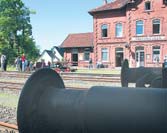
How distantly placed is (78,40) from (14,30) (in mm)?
9570

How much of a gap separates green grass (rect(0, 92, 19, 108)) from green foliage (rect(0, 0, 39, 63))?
38.2m

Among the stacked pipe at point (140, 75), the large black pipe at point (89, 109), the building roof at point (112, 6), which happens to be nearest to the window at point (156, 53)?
the building roof at point (112, 6)

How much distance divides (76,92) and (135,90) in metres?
0.63

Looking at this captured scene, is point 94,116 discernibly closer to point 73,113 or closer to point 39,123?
point 73,113

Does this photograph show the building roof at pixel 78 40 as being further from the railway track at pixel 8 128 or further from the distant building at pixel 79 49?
the railway track at pixel 8 128

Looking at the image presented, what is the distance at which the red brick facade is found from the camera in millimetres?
39312

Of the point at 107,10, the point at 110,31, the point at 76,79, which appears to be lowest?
Answer: the point at 76,79

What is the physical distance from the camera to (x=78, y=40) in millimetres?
49656

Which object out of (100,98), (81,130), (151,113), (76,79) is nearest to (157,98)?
(151,113)

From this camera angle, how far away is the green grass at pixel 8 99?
10195mm

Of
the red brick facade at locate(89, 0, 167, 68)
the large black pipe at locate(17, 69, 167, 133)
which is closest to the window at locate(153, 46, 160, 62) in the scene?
the red brick facade at locate(89, 0, 167, 68)

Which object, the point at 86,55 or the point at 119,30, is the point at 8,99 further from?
the point at 86,55

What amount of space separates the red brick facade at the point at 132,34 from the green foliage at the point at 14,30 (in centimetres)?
1296

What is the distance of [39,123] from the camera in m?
3.31
